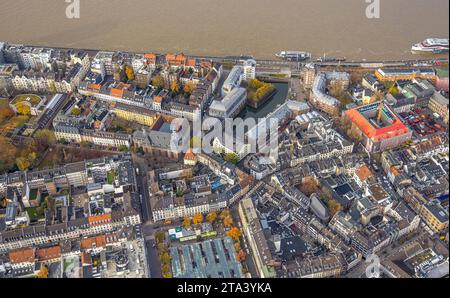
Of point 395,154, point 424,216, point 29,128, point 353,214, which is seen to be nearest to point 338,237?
point 353,214

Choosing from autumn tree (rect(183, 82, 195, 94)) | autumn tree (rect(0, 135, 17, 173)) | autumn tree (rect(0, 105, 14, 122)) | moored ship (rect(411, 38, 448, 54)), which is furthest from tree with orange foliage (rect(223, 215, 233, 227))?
moored ship (rect(411, 38, 448, 54))

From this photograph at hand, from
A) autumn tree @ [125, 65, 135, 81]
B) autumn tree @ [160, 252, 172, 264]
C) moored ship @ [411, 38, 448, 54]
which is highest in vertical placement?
moored ship @ [411, 38, 448, 54]

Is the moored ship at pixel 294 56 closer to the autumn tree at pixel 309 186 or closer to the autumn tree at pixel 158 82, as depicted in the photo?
the autumn tree at pixel 158 82

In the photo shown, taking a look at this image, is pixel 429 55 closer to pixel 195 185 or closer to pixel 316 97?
pixel 316 97

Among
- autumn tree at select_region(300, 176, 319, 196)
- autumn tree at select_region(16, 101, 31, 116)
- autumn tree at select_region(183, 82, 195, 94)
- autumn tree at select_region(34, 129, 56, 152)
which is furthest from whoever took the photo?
autumn tree at select_region(183, 82, 195, 94)

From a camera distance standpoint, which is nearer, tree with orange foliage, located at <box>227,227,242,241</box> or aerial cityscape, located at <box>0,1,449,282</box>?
aerial cityscape, located at <box>0,1,449,282</box>

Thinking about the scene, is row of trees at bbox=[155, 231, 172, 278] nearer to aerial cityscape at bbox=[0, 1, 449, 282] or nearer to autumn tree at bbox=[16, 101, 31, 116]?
aerial cityscape at bbox=[0, 1, 449, 282]

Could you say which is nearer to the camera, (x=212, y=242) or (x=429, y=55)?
(x=212, y=242)

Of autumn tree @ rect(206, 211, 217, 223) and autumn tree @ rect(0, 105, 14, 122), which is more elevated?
autumn tree @ rect(0, 105, 14, 122)
